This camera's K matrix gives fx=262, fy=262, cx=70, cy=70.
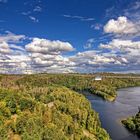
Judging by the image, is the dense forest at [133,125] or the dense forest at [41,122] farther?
the dense forest at [133,125]

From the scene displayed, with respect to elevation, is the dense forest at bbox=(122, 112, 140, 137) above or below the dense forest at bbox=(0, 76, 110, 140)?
below

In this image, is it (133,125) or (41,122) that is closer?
(41,122)

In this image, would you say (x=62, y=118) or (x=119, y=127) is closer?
(x=62, y=118)

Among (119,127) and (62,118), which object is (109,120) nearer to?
(119,127)


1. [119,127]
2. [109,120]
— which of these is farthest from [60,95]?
[119,127]

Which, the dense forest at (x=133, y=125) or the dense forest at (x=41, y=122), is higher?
the dense forest at (x=41, y=122)

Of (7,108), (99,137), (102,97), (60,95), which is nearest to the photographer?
(7,108)

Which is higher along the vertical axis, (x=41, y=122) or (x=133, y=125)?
(x=41, y=122)

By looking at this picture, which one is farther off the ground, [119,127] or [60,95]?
[60,95]

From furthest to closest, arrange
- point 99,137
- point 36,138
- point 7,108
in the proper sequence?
1. point 99,137
2. point 7,108
3. point 36,138

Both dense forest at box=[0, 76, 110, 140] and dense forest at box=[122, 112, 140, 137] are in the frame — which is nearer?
dense forest at box=[0, 76, 110, 140]
